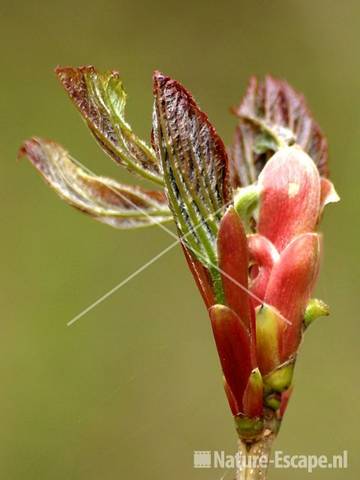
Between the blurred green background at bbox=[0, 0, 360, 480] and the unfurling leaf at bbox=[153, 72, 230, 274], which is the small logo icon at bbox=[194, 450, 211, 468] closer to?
the unfurling leaf at bbox=[153, 72, 230, 274]

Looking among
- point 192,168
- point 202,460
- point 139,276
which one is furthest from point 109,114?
point 139,276

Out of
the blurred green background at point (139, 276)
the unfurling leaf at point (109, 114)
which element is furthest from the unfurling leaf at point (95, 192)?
the blurred green background at point (139, 276)

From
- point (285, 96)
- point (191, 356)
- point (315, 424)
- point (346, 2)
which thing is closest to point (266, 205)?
point (285, 96)

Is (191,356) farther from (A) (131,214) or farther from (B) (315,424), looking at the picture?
(A) (131,214)

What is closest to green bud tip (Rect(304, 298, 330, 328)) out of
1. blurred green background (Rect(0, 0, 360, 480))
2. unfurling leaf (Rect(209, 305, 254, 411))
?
unfurling leaf (Rect(209, 305, 254, 411))

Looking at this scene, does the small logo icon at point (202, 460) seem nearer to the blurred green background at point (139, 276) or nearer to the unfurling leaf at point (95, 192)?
the unfurling leaf at point (95, 192)
